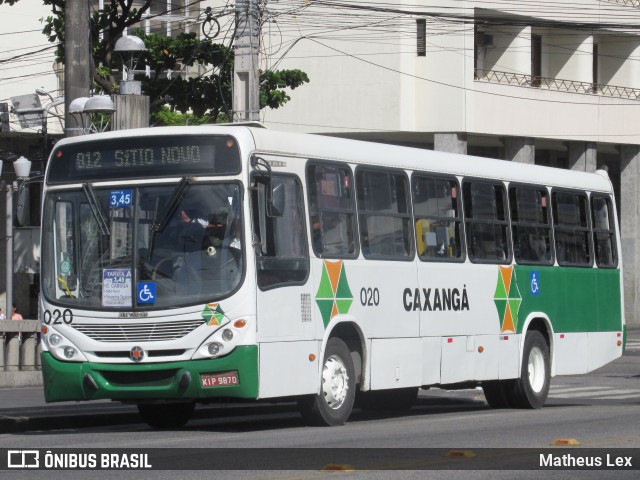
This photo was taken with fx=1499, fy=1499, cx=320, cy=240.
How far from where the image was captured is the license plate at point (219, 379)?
1422 cm

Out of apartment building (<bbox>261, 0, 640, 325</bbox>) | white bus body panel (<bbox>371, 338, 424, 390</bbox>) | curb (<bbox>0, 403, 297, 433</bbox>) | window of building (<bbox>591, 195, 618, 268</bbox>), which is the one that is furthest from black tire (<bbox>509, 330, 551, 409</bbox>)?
apartment building (<bbox>261, 0, 640, 325</bbox>)

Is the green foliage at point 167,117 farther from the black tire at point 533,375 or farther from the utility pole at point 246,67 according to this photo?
the black tire at point 533,375

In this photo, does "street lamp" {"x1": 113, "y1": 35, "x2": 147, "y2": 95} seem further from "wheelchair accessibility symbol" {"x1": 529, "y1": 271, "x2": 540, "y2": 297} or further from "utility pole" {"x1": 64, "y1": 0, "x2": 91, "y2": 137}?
"wheelchair accessibility symbol" {"x1": 529, "y1": 271, "x2": 540, "y2": 297}

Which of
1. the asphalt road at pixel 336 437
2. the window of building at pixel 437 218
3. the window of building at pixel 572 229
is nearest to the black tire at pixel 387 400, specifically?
the asphalt road at pixel 336 437

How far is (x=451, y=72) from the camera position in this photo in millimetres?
44562

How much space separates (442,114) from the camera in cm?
4481

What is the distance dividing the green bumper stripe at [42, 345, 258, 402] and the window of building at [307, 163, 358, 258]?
1.75 m

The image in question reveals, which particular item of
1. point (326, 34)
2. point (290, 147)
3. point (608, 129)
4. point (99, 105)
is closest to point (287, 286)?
point (290, 147)

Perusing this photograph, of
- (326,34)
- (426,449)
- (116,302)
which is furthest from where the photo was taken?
(326,34)

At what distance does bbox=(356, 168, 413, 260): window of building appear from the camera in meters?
16.3

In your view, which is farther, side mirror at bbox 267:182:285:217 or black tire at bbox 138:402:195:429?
black tire at bbox 138:402:195:429

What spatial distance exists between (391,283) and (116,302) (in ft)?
11.4

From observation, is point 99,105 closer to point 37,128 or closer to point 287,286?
point 287,286

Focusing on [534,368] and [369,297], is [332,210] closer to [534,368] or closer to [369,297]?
[369,297]
